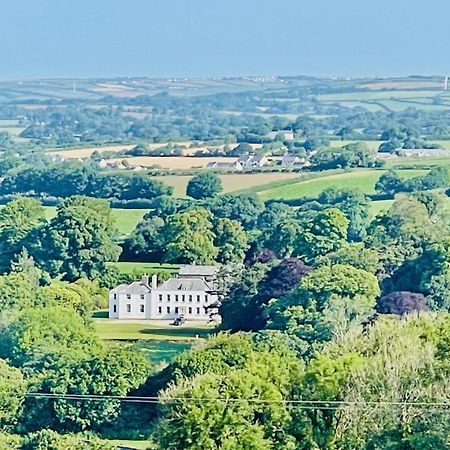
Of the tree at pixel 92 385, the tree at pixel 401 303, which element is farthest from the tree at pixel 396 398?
the tree at pixel 401 303

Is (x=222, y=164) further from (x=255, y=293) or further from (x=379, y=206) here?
(x=255, y=293)

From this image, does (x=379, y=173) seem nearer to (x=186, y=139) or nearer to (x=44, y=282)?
(x=44, y=282)

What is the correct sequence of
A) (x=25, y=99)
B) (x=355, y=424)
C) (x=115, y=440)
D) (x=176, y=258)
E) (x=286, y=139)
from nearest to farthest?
(x=355, y=424), (x=115, y=440), (x=176, y=258), (x=286, y=139), (x=25, y=99)

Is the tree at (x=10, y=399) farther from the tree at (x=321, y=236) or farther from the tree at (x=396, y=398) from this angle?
the tree at (x=321, y=236)

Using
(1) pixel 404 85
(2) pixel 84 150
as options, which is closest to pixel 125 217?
(2) pixel 84 150

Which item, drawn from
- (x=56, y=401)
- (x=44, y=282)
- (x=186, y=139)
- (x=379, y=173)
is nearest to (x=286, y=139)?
(x=186, y=139)

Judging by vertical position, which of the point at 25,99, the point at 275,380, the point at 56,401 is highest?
the point at 275,380
